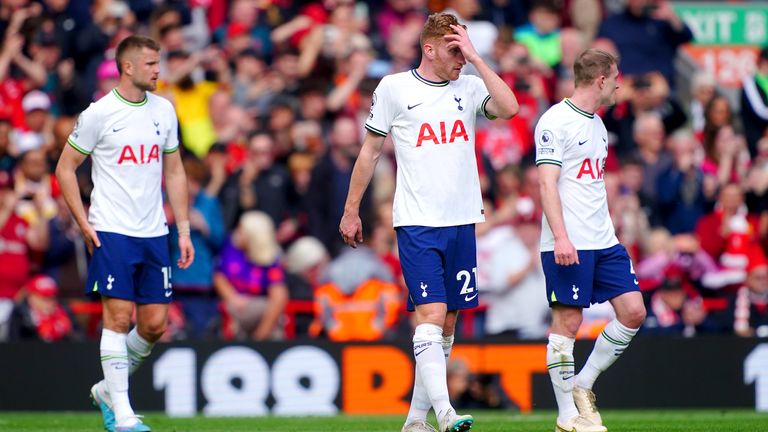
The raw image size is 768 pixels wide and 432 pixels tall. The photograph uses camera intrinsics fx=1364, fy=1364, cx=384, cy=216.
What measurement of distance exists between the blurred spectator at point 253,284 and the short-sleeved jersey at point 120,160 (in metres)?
4.86

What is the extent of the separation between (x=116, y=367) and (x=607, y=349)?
3.47 m

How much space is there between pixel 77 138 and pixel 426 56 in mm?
2623

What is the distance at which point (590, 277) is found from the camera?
9430 mm

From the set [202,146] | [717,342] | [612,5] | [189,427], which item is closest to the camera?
[189,427]

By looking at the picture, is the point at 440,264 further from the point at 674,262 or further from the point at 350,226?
the point at 674,262

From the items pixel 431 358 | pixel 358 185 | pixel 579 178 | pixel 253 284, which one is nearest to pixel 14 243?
pixel 253 284

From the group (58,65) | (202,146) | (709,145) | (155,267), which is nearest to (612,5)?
(709,145)

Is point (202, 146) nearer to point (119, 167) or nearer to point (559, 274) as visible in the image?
point (119, 167)

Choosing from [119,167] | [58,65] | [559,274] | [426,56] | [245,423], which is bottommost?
[245,423]

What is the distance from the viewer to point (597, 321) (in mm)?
14609

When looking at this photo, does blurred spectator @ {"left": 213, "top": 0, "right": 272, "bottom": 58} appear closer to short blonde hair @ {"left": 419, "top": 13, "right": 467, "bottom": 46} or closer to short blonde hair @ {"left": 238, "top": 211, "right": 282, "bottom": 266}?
short blonde hair @ {"left": 238, "top": 211, "right": 282, "bottom": 266}

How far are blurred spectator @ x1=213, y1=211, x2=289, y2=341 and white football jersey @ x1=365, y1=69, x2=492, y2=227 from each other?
5.79 m

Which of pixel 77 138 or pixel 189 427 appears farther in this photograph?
pixel 189 427

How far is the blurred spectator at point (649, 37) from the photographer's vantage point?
1858 centimetres
